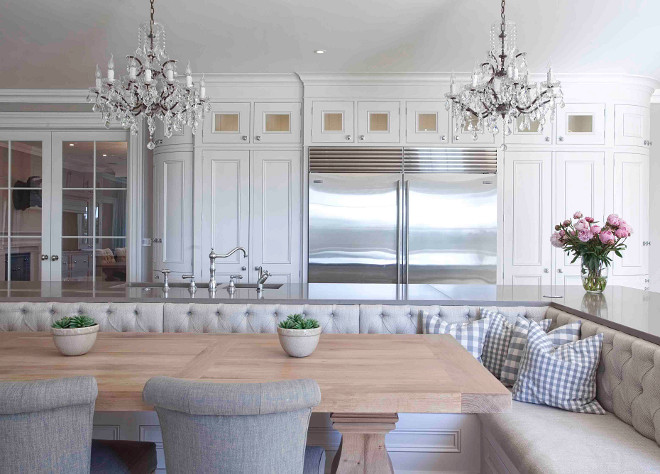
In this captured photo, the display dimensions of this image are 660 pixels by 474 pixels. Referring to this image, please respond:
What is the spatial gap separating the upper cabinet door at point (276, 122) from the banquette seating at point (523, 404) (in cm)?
242

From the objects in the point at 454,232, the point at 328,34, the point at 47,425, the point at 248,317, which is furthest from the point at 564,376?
the point at 328,34

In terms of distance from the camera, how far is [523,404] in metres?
2.02

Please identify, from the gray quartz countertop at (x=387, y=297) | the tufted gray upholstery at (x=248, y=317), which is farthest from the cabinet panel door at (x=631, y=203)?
the tufted gray upholstery at (x=248, y=317)

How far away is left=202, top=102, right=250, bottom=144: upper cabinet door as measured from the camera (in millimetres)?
4555

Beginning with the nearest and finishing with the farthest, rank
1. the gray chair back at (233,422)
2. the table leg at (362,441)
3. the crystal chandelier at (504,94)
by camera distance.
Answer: the gray chair back at (233,422) → the table leg at (362,441) → the crystal chandelier at (504,94)

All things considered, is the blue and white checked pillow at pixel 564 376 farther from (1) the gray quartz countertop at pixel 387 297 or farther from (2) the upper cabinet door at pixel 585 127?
(2) the upper cabinet door at pixel 585 127

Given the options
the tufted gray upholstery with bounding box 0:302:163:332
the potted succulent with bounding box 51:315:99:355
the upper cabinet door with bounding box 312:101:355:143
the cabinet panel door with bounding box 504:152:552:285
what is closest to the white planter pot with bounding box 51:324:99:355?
the potted succulent with bounding box 51:315:99:355

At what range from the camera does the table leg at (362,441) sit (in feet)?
4.75

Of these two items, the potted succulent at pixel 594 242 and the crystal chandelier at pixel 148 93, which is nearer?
the potted succulent at pixel 594 242

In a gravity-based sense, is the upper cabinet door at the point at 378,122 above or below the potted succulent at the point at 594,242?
above

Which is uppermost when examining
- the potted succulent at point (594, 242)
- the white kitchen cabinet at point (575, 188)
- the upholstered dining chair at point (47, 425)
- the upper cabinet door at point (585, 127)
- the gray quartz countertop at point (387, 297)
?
the upper cabinet door at point (585, 127)

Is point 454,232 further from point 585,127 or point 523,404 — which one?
point 523,404

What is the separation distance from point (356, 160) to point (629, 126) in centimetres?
234

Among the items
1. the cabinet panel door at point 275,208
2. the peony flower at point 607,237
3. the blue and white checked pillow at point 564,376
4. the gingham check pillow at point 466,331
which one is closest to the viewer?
the blue and white checked pillow at point 564,376
